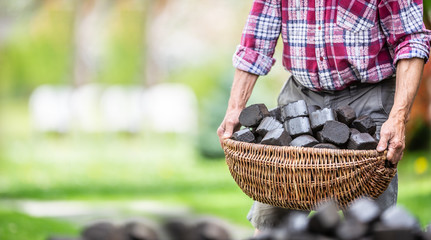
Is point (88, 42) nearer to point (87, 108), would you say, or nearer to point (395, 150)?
point (87, 108)

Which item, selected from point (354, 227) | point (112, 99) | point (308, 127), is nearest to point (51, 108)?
point (112, 99)

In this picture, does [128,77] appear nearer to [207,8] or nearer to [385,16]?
[207,8]

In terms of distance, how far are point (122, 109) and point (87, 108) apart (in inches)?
22.1

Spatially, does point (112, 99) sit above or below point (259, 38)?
below

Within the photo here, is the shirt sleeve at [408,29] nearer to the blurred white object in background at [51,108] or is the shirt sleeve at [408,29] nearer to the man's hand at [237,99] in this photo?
the man's hand at [237,99]

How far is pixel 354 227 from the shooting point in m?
2.00

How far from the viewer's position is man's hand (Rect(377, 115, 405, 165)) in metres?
2.49

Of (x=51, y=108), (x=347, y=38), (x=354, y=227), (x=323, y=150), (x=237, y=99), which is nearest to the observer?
(x=354, y=227)

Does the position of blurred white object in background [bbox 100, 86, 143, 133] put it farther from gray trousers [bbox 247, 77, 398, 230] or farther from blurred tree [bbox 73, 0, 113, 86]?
gray trousers [bbox 247, 77, 398, 230]

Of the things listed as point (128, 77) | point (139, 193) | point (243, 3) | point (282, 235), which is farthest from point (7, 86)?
point (282, 235)

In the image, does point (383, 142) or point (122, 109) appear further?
point (122, 109)

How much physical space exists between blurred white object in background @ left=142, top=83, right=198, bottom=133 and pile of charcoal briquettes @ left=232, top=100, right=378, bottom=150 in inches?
321

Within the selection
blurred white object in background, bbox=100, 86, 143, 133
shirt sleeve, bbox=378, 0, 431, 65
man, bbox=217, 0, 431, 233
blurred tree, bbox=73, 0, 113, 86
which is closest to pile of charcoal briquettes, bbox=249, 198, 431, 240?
man, bbox=217, 0, 431, 233

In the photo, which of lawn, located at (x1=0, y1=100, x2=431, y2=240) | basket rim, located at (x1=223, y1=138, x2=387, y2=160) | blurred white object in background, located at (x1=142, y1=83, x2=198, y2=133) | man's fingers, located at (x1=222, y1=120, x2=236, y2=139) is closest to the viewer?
basket rim, located at (x1=223, y1=138, x2=387, y2=160)
